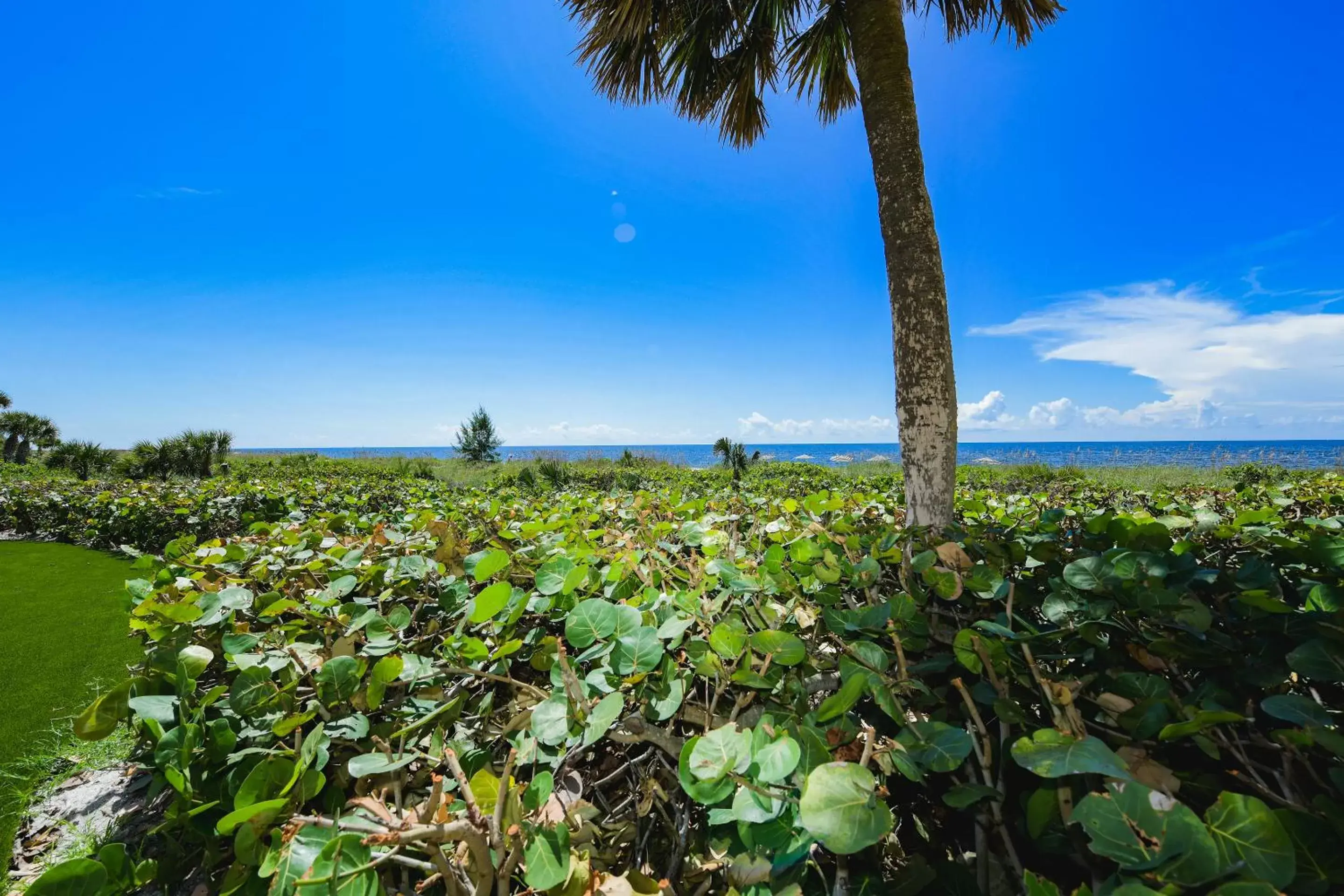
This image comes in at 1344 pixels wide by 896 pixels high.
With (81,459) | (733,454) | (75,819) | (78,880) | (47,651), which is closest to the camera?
(78,880)

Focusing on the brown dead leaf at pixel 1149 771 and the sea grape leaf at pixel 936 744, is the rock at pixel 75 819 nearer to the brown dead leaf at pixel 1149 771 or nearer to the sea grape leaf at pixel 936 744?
the sea grape leaf at pixel 936 744

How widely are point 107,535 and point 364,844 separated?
9.34 m

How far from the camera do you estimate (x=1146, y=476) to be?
1044cm

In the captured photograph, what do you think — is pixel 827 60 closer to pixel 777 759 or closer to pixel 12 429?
pixel 777 759

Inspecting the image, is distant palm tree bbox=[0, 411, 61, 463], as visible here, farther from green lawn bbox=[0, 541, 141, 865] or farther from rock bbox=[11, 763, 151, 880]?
rock bbox=[11, 763, 151, 880]

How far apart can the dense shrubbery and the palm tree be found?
1092 millimetres

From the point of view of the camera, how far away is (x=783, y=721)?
0.82 meters

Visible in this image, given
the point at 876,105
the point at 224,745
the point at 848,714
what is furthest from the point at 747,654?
the point at 876,105

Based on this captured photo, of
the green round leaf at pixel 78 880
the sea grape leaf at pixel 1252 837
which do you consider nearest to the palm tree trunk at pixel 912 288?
the sea grape leaf at pixel 1252 837

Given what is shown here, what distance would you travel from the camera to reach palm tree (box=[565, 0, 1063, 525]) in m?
2.72

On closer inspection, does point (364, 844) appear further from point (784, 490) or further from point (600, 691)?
point (784, 490)

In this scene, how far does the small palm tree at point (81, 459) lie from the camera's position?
16.9 m

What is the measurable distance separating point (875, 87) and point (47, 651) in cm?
665

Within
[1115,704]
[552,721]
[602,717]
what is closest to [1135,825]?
[1115,704]
